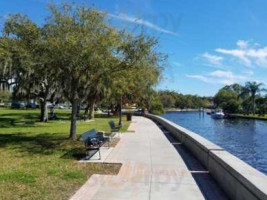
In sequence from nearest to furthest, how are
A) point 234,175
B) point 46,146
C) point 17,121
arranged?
1. point 234,175
2. point 46,146
3. point 17,121

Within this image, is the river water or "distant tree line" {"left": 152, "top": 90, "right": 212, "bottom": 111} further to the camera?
"distant tree line" {"left": 152, "top": 90, "right": 212, "bottom": 111}

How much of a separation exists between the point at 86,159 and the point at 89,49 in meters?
5.05

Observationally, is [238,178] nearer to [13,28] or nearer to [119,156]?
[119,156]

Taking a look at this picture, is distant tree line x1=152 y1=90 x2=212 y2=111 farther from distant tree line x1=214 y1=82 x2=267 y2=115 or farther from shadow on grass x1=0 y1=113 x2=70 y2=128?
shadow on grass x1=0 y1=113 x2=70 y2=128

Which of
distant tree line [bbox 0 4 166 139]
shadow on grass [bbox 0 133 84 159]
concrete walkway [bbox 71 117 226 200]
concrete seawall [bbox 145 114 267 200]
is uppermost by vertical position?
distant tree line [bbox 0 4 166 139]

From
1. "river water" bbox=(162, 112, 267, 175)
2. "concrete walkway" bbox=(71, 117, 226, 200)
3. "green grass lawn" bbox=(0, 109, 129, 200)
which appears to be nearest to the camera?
"concrete walkway" bbox=(71, 117, 226, 200)

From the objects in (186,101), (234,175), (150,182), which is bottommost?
(150,182)

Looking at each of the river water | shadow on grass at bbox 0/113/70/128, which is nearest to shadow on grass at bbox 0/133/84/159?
the river water

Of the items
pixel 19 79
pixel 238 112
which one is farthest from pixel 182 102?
pixel 19 79

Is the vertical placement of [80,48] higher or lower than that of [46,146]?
higher

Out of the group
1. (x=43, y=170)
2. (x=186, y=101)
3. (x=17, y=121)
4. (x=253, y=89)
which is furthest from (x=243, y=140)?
(x=186, y=101)

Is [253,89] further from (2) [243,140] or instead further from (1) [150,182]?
(1) [150,182]

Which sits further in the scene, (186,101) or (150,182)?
(186,101)

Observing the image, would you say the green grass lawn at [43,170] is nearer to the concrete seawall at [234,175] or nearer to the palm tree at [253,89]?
the concrete seawall at [234,175]
